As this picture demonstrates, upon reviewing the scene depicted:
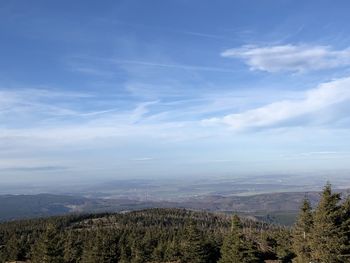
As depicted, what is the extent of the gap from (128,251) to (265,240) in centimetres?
3413

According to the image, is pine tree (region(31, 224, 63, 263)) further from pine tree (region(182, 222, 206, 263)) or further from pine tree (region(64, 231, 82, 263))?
pine tree (region(182, 222, 206, 263))

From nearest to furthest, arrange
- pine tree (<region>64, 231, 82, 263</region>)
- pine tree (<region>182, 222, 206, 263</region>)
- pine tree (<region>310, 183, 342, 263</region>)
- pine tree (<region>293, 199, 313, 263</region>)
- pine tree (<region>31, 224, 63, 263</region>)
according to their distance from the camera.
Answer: pine tree (<region>310, 183, 342, 263</region>) < pine tree (<region>293, 199, 313, 263</region>) < pine tree (<region>31, 224, 63, 263</region>) < pine tree (<region>182, 222, 206, 263</region>) < pine tree (<region>64, 231, 82, 263</region>)

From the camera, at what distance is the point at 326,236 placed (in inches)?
1120

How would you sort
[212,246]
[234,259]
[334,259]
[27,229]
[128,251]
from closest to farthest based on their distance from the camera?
[334,259]
[234,259]
[212,246]
[128,251]
[27,229]

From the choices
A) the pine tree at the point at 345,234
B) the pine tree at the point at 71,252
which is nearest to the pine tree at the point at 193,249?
the pine tree at the point at 71,252

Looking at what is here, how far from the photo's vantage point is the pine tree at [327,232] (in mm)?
27984

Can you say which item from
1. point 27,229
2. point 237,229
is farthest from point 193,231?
Result: point 27,229

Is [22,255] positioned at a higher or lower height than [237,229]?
lower

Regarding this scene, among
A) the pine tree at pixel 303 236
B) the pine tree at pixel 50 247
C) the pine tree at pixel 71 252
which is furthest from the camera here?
the pine tree at pixel 71 252

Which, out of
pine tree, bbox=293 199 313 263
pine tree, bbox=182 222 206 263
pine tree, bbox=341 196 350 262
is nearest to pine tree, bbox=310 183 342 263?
pine tree, bbox=341 196 350 262

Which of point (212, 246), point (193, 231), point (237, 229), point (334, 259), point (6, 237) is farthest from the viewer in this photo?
point (6, 237)

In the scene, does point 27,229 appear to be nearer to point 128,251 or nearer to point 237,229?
point 128,251

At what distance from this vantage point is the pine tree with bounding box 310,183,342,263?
91.8 ft

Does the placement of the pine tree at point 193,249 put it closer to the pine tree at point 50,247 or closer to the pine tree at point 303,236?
the pine tree at point 50,247
